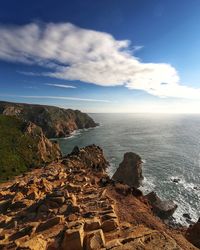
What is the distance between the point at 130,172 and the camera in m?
76.5

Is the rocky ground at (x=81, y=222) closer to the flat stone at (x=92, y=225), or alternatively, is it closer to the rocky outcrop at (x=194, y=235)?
the flat stone at (x=92, y=225)

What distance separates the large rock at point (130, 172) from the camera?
7494 cm

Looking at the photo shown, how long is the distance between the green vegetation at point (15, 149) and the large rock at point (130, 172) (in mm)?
34357

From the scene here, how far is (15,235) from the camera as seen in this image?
62.4 ft

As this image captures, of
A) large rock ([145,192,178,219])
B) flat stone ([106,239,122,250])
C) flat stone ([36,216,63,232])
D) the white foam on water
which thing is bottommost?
the white foam on water

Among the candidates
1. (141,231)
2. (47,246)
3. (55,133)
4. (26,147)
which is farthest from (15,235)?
(55,133)

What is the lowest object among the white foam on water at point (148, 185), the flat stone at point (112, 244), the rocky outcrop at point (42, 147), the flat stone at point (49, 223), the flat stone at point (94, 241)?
the white foam on water at point (148, 185)

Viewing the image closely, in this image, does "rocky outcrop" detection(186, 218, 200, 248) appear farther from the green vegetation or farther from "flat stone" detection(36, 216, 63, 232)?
the green vegetation

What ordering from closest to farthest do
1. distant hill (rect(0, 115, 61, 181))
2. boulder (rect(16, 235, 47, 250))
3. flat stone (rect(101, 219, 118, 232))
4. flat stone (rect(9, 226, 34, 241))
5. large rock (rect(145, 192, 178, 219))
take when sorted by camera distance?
boulder (rect(16, 235, 47, 250)), flat stone (rect(101, 219, 118, 232)), flat stone (rect(9, 226, 34, 241)), large rock (rect(145, 192, 178, 219)), distant hill (rect(0, 115, 61, 181))

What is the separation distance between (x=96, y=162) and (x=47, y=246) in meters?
71.7

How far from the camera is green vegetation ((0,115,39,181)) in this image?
2857 inches

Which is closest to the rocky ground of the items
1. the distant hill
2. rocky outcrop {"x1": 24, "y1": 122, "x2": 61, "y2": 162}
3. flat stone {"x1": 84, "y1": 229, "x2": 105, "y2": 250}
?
flat stone {"x1": 84, "y1": 229, "x2": 105, "y2": 250}

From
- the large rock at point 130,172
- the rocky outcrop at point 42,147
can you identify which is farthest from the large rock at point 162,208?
the rocky outcrop at point 42,147

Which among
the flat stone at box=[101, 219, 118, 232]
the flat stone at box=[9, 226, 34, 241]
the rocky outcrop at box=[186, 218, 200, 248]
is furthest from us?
the rocky outcrop at box=[186, 218, 200, 248]
